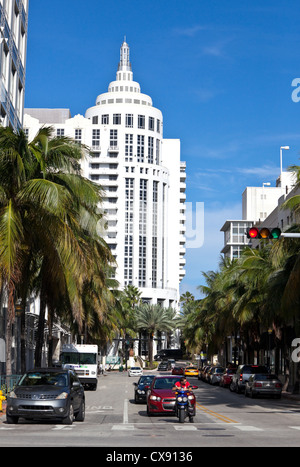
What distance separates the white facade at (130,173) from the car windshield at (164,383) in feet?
369

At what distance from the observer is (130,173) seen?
141125 millimetres

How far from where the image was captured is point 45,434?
57.3 ft

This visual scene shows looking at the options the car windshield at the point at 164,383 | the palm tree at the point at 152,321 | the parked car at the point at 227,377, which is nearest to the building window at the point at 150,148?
the palm tree at the point at 152,321

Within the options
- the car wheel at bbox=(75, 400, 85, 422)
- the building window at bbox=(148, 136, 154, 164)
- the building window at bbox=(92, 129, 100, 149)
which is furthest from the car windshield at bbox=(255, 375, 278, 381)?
the building window at bbox=(148, 136, 154, 164)

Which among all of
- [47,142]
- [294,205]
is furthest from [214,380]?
[47,142]

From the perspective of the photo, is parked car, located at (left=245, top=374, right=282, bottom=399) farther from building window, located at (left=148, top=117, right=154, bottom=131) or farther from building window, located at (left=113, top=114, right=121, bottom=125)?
building window, located at (left=148, top=117, right=154, bottom=131)

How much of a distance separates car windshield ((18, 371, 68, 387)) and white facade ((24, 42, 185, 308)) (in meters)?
117

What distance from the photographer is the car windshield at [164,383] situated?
26547 millimetres

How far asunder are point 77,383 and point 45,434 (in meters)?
5.77

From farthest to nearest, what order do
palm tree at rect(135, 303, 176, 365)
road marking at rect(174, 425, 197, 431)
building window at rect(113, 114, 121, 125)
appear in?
1. building window at rect(113, 114, 121, 125)
2. palm tree at rect(135, 303, 176, 365)
3. road marking at rect(174, 425, 197, 431)

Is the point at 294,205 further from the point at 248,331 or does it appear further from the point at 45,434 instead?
the point at 248,331

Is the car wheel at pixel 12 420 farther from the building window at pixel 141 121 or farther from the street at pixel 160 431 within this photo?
the building window at pixel 141 121

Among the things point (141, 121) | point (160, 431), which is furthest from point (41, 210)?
point (141, 121)

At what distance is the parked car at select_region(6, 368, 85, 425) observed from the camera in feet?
68.2
